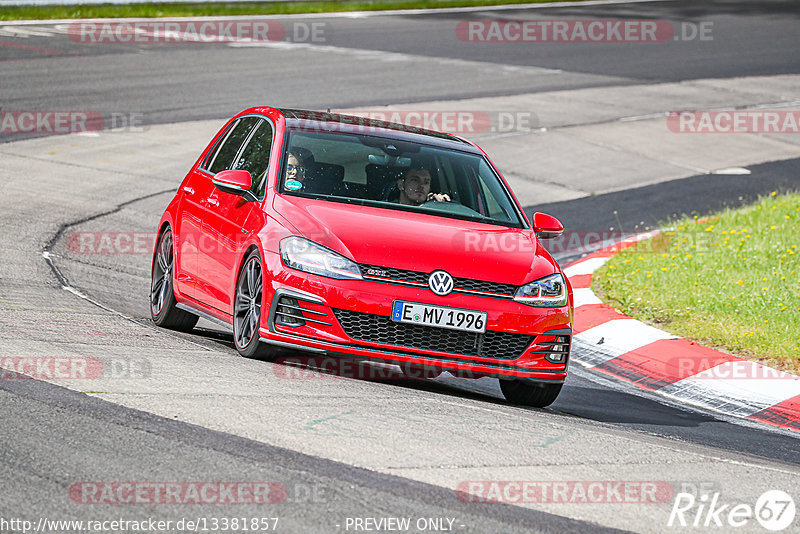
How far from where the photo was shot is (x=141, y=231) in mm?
12328

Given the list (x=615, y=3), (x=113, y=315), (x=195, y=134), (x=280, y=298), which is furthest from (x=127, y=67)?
(x=615, y=3)

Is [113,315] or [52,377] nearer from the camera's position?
[52,377]

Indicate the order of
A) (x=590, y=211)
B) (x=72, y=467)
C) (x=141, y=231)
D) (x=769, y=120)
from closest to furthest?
1. (x=72, y=467)
2. (x=141, y=231)
3. (x=590, y=211)
4. (x=769, y=120)

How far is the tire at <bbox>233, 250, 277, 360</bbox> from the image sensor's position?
706 cm

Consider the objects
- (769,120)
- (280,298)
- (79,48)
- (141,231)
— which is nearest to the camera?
(280,298)

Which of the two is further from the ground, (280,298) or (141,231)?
(280,298)

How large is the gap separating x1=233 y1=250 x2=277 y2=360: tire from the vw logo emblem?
1.01m

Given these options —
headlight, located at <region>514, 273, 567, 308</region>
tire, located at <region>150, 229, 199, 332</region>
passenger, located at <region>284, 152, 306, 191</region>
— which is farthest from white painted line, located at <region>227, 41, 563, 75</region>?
headlight, located at <region>514, 273, 567, 308</region>

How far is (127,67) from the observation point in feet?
71.7

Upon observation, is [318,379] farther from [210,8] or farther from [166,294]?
[210,8]

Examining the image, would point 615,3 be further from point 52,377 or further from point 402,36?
point 52,377

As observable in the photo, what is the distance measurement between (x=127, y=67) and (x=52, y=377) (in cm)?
1671

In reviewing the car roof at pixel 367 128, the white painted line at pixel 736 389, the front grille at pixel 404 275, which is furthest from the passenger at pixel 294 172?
the white painted line at pixel 736 389

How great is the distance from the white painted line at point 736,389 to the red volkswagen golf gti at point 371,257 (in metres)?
1.33
